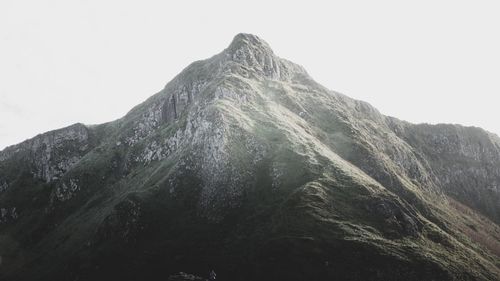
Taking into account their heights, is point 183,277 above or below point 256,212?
below

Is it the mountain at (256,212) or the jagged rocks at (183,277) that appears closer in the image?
the mountain at (256,212)

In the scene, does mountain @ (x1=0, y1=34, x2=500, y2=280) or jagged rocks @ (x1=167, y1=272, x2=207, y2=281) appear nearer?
mountain @ (x1=0, y1=34, x2=500, y2=280)

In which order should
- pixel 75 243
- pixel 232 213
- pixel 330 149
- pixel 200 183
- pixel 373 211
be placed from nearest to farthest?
pixel 373 211, pixel 232 213, pixel 200 183, pixel 75 243, pixel 330 149

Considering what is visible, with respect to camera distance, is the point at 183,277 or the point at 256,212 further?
the point at 256,212

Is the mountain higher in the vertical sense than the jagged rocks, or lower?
higher

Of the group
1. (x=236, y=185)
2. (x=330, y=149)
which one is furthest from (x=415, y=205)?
(x=236, y=185)

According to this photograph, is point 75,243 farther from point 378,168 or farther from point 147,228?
point 378,168

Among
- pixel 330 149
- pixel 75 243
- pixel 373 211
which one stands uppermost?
pixel 330 149

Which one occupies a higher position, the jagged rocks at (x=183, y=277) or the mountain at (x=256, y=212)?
the mountain at (x=256, y=212)
